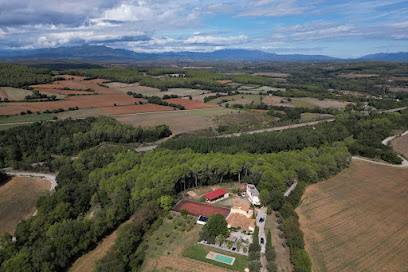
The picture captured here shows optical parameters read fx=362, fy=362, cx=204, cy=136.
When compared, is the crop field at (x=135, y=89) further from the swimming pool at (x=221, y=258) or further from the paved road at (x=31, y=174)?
the swimming pool at (x=221, y=258)

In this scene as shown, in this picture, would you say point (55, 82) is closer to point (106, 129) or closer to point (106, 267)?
point (106, 129)

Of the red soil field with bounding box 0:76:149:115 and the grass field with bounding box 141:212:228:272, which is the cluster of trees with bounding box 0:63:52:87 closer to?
the red soil field with bounding box 0:76:149:115

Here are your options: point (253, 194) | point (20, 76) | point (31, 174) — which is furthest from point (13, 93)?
point (253, 194)

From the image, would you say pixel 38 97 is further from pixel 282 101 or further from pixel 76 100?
pixel 282 101

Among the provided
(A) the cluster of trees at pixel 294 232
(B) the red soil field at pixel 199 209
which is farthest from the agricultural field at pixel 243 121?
(B) the red soil field at pixel 199 209

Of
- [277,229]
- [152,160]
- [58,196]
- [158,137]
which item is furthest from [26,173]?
[277,229]
